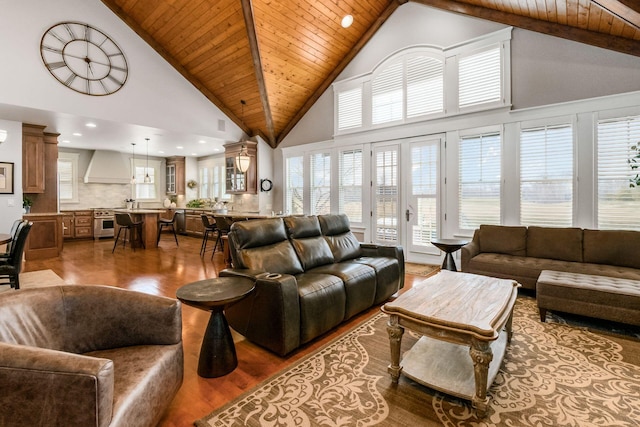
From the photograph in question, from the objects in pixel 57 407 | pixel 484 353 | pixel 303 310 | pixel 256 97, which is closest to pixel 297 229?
pixel 303 310

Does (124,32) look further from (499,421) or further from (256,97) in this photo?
(499,421)

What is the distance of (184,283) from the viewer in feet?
14.4

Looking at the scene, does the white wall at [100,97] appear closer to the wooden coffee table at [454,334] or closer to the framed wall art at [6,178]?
the framed wall art at [6,178]

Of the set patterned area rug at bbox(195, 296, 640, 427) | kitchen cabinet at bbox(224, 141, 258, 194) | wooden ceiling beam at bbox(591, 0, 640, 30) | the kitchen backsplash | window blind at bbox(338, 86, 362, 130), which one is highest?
window blind at bbox(338, 86, 362, 130)

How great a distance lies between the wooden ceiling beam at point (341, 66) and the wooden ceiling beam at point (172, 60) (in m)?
1.26

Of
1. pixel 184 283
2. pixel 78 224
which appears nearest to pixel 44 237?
pixel 78 224

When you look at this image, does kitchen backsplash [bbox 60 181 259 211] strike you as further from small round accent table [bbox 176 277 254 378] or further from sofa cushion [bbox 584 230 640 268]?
sofa cushion [bbox 584 230 640 268]

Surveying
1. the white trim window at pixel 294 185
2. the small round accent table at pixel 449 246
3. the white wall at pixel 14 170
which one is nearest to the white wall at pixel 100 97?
the white wall at pixel 14 170

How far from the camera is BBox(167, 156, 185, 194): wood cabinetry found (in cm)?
1066

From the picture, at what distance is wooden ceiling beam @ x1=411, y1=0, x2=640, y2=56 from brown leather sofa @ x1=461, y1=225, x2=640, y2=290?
7.73 ft

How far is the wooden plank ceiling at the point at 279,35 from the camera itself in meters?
4.15

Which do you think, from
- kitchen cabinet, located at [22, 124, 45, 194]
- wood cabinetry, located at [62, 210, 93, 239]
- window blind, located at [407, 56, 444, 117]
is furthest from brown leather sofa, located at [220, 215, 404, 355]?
wood cabinetry, located at [62, 210, 93, 239]

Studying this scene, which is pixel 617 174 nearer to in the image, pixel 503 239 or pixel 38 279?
pixel 503 239

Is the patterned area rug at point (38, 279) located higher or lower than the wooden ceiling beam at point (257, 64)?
lower
